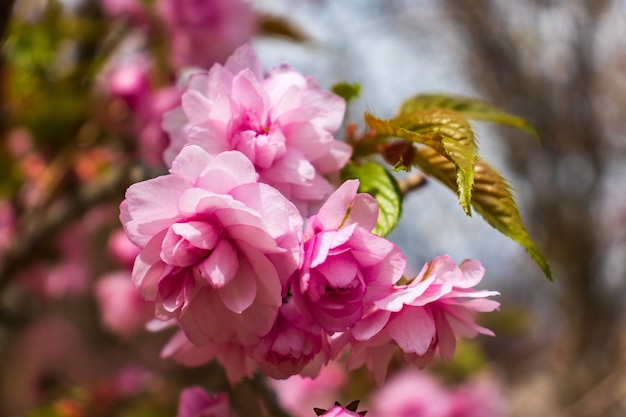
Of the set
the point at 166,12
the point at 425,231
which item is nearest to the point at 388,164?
the point at 166,12

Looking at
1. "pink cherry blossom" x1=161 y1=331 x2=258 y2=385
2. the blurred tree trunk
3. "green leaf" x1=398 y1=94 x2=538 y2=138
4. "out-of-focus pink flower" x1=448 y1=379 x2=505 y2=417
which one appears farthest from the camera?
the blurred tree trunk

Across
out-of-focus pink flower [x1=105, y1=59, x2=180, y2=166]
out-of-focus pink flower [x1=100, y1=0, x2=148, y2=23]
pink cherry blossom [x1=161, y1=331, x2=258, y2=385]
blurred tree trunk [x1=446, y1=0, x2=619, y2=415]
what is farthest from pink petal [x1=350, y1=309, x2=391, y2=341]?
blurred tree trunk [x1=446, y1=0, x2=619, y2=415]

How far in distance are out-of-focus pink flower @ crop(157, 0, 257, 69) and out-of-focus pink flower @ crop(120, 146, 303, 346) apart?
799mm

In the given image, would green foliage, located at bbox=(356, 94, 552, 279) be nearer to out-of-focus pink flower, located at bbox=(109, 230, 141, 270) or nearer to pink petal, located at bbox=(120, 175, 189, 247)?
pink petal, located at bbox=(120, 175, 189, 247)

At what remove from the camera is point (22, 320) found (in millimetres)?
1668

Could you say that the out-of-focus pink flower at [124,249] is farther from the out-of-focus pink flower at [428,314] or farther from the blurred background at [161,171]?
the out-of-focus pink flower at [428,314]

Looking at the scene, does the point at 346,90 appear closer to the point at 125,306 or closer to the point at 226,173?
the point at 226,173

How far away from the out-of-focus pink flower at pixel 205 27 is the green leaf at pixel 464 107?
63 cm

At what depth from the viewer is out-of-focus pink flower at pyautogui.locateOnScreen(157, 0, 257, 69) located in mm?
1163

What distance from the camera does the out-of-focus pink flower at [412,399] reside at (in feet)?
5.35

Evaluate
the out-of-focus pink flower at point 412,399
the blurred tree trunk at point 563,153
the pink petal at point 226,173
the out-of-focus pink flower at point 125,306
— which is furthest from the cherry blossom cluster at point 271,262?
the blurred tree trunk at point 563,153

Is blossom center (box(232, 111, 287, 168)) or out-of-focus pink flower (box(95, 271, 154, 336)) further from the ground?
blossom center (box(232, 111, 287, 168))

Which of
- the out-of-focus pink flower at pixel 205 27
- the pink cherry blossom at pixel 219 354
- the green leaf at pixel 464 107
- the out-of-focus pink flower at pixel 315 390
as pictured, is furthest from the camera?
the out-of-focus pink flower at pixel 315 390

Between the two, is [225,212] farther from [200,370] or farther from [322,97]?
[200,370]
